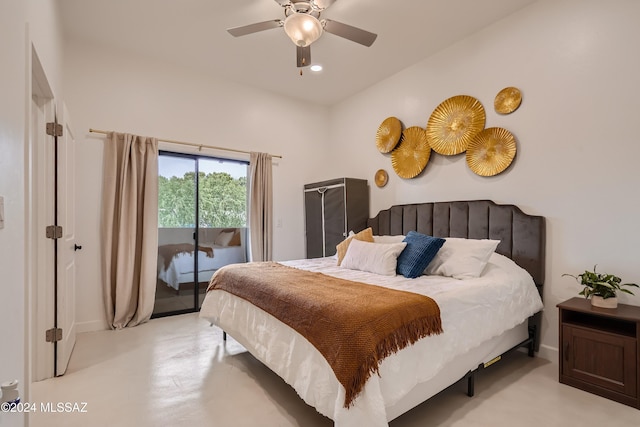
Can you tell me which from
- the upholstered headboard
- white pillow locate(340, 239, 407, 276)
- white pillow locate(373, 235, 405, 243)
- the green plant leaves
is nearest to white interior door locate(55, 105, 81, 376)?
white pillow locate(340, 239, 407, 276)

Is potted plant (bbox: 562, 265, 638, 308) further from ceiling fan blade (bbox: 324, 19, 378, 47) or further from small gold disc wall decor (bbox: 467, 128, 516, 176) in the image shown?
ceiling fan blade (bbox: 324, 19, 378, 47)

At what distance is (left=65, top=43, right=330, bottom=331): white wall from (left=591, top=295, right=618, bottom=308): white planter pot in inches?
138

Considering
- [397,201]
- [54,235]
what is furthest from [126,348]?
[397,201]

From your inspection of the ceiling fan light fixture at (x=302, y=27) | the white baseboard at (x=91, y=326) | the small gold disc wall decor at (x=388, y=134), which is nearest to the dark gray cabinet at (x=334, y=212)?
the small gold disc wall decor at (x=388, y=134)

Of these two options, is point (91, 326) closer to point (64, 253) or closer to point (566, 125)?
point (64, 253)

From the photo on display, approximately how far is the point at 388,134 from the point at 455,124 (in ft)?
3.04

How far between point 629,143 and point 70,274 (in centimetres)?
466

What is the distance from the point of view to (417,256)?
8.50 ft

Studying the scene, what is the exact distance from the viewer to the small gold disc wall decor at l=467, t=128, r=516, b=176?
→ 291 cm

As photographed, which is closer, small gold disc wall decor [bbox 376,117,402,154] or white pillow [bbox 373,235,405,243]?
white pillow [bbox 373,235,405,243]

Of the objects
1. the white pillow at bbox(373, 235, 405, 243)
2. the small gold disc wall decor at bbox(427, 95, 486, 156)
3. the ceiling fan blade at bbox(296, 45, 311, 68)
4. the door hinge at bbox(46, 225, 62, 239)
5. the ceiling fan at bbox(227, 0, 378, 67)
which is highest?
the ceiling fan at bbox(227, 0, 378, 67)

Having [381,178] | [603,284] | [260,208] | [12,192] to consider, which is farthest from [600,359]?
[260,208]

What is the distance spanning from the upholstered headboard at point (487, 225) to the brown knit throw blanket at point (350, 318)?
4.96 ft

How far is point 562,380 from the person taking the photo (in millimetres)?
2227
